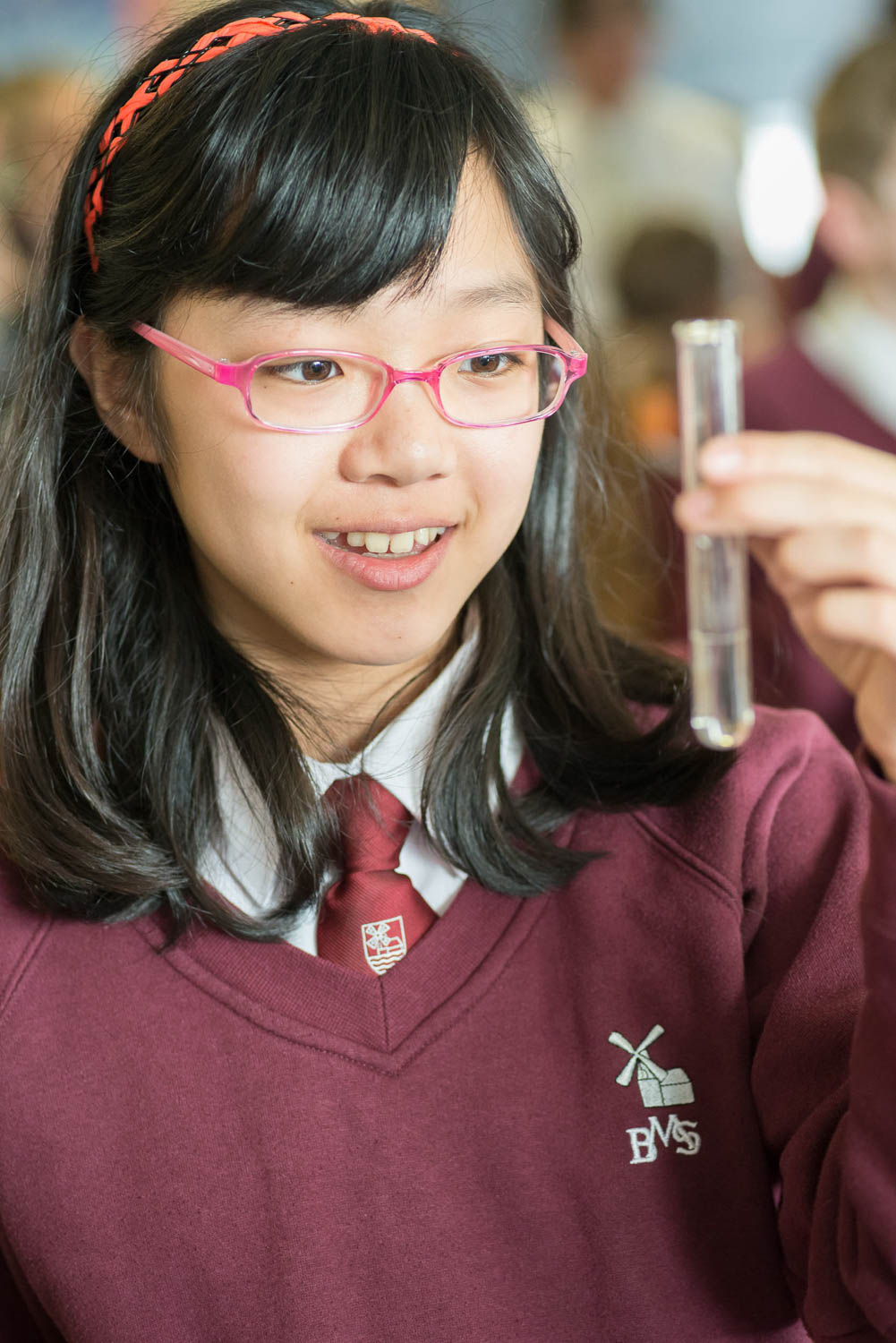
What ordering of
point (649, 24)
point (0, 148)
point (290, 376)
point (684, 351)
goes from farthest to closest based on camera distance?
1. point (649, 24)
2. point (0, 148)
3. point (290, 376)
4. point (684, 351)

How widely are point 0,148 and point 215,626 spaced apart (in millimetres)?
1940

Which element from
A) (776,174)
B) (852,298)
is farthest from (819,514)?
(776,174)

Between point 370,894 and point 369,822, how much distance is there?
6cm

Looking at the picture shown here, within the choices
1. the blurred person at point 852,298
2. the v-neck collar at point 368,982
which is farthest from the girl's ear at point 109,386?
the blurred person at point 852,298

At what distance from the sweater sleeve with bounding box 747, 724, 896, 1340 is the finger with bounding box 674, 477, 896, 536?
0.52 ft

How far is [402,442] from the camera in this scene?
3.23 ft

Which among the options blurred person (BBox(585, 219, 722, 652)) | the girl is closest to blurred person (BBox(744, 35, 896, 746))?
blurred person (BBox(585, 219, 722, 652))

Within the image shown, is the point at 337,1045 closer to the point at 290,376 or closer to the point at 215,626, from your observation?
the point at 215,626

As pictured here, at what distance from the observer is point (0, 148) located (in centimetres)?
281

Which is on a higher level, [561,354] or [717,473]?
[561,354]

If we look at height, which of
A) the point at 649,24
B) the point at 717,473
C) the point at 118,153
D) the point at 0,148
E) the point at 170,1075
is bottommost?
the point at 170,1075

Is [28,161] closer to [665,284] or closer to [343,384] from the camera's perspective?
[343,384]

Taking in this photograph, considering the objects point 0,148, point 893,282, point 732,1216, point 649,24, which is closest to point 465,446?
point 732,1216

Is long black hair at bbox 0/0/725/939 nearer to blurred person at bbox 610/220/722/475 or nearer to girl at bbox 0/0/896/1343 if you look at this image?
girl at bbox 0/0/896/1343
